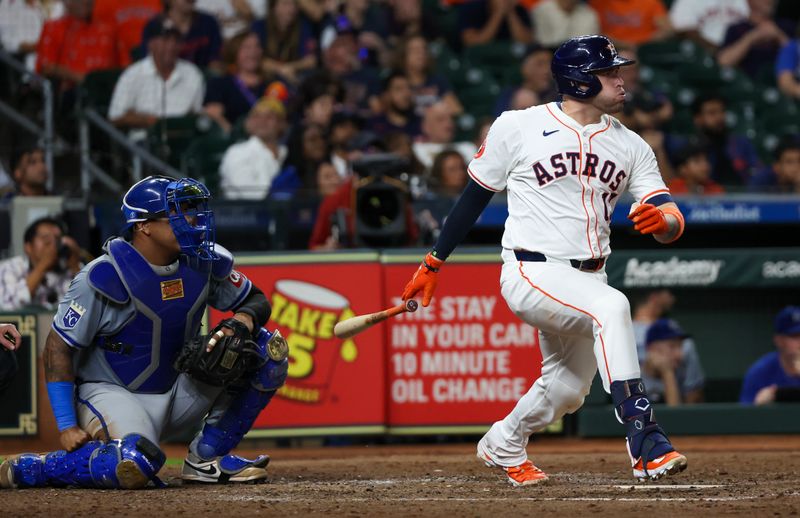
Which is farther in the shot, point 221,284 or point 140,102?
point 140,102

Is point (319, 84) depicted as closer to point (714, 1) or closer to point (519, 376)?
point (519, 376)

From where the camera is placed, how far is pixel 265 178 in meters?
9.61

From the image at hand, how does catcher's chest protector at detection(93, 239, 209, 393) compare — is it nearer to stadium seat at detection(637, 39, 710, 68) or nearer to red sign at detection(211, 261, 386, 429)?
red sign at detection(211, 261, 386, 429)

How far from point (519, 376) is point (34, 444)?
2930 millimetres

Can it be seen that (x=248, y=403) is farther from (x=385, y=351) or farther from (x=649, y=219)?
(x=385, y=351)

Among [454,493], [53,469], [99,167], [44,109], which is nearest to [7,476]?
[53,469]

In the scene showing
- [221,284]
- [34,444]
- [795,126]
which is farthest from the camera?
[795,126]

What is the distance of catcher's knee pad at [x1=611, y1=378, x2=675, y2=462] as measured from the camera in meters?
4.78

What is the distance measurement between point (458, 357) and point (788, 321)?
211 cm

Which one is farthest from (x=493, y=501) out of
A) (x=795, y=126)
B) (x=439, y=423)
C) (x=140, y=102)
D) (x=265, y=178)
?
(x=795, y=126)

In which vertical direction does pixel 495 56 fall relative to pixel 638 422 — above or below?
above

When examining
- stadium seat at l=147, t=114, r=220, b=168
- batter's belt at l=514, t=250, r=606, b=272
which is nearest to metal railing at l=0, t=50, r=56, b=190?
stadium seat at l=147, t=114, r=220, b=168

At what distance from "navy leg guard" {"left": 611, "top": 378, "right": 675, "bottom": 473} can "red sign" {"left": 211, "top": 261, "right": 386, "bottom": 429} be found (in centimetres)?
319

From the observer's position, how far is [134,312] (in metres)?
5.28
